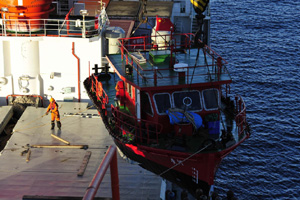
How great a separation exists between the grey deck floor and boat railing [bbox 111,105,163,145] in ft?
4.99

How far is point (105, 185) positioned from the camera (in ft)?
74.9

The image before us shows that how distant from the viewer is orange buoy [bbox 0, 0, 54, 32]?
103 feet

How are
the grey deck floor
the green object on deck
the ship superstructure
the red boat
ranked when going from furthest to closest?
the ship superstructure
the green object on deck
the red boat
the grey deck floor

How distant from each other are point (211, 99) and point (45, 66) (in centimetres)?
1296

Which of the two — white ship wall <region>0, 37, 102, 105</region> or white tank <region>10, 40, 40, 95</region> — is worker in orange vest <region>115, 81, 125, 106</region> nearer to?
white ship wall <region>0, 37, 102, 105</region>

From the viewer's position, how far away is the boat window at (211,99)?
25.1m

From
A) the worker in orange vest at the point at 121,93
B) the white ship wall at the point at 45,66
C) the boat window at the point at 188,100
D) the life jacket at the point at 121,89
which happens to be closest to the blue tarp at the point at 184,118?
the boat window at the point at 188,100

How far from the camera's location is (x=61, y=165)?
82.1 feet

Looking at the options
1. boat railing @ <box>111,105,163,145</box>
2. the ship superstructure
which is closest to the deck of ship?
boat railing @ <box>111,105,163,145</box>

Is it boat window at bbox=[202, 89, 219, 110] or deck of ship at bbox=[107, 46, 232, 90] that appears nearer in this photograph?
deck of ship at bbox=[107, 46, 232, 90]

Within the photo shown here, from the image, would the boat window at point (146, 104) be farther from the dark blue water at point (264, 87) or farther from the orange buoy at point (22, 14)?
the orange buoy at point (22, 14)

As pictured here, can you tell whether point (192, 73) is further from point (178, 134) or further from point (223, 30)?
point (223, 30)

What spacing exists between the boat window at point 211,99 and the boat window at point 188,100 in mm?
336

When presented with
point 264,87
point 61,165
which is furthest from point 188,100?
point 264,87
